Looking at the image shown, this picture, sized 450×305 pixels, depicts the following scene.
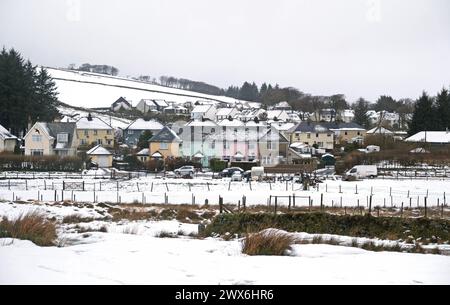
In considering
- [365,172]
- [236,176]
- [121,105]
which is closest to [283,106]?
[121,105]

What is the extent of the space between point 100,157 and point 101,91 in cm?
9080

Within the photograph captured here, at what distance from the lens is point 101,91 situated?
137625mm

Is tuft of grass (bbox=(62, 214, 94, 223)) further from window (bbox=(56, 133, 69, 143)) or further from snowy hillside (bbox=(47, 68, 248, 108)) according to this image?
snowy hillside (bbox=(47, 68, 248, 108))

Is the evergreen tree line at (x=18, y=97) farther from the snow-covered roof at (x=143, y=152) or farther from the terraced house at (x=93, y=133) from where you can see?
the snow-covered roof at (x=143, y=152)

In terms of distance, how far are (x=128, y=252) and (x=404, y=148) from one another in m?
53.0

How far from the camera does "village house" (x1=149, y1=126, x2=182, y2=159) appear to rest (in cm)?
5734

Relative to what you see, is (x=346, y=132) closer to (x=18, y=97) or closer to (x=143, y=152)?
(x=143, y=152)

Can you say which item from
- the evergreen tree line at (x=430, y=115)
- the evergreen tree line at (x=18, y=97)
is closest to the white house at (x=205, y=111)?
the evergreen tree line at (x=18, y=97)

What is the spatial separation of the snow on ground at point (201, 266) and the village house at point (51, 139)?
4893cm

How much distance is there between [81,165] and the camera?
4822 centimetres

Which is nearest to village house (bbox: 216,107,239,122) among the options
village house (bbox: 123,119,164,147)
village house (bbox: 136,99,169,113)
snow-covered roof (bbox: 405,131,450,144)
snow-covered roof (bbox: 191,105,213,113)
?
snow-covered roof (bbox: 191,105,213,113)

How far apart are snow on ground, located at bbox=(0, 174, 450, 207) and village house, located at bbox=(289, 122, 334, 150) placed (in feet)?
107

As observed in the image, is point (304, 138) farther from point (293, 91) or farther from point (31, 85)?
point (293, 91)

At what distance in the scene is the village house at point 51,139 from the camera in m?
54.8
